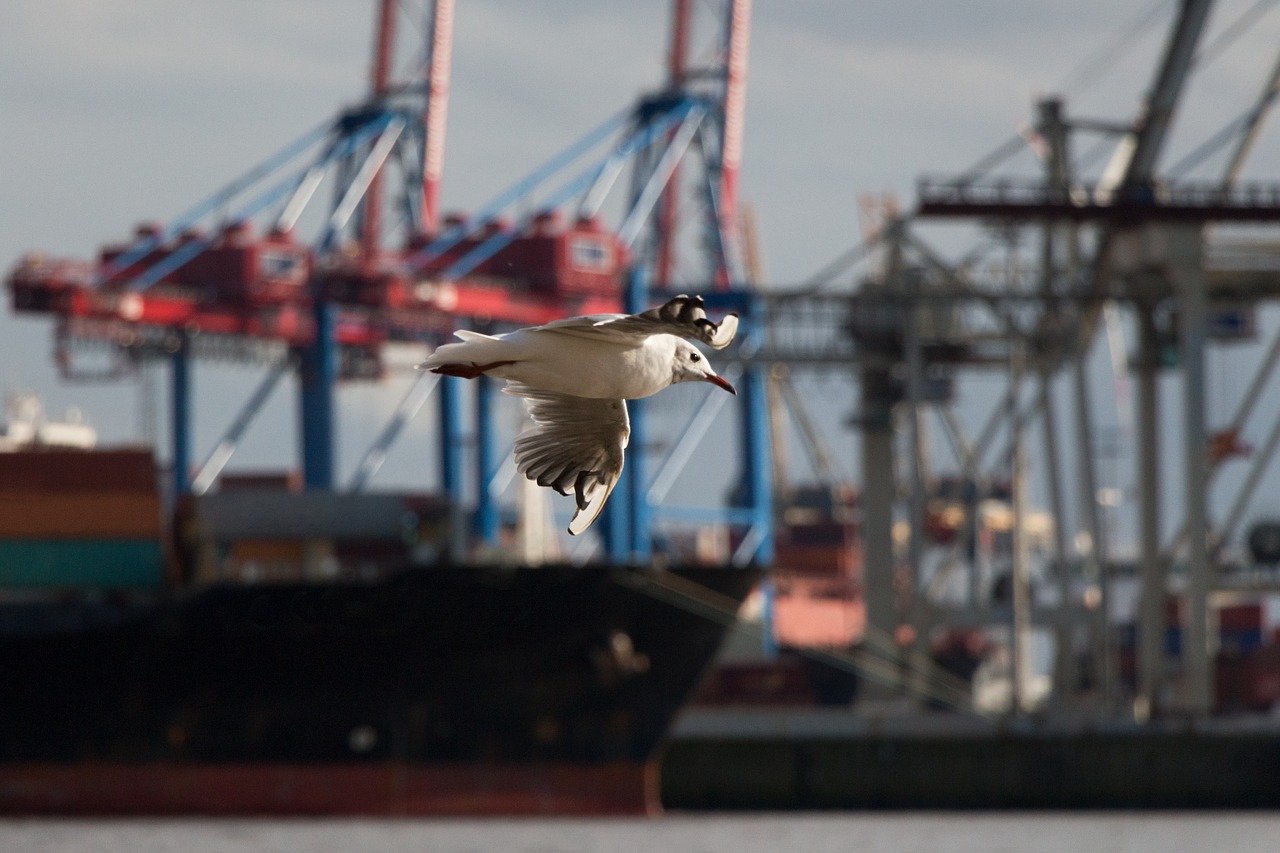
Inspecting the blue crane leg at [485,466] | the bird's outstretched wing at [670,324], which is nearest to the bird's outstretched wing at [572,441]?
the bird's outstretched wing at [670,324]

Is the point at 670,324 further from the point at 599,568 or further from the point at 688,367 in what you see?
the point at 599,568

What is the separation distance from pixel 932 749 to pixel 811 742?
3.55 metres

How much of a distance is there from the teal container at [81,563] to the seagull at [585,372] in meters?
32.6

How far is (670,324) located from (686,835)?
41.1m

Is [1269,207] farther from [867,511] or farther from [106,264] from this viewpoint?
[106,264]

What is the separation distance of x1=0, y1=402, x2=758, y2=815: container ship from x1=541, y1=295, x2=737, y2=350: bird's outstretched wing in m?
36.0

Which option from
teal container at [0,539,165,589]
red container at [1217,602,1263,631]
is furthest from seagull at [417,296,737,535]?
red container at [1217,602,1263,631]

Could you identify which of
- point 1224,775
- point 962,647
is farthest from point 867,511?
point 962,647

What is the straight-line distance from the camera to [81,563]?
5600 cm

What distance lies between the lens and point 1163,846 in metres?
58.8

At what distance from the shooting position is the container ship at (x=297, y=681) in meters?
57.7

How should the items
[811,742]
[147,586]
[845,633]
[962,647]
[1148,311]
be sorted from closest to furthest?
[147,586]
[1148,311]
[811,742]
[845,633]
[962,647]

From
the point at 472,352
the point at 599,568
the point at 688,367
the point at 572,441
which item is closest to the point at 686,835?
the point at 599,568

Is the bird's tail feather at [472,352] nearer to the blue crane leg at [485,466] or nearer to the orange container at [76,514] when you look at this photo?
the orange container at [76,514]
